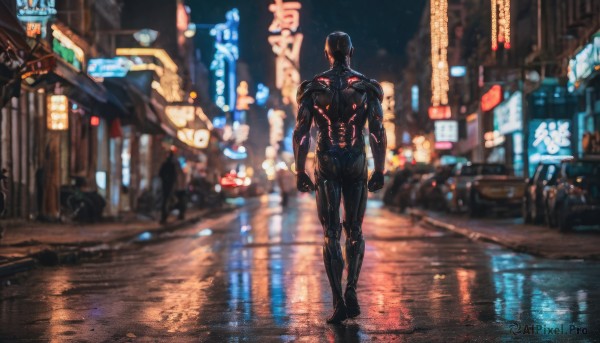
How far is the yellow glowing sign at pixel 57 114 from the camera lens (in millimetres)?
27344

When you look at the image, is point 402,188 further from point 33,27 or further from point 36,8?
point 36,8

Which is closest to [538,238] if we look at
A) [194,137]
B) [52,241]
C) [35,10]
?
[52,241]

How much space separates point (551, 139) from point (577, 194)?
20.7 m

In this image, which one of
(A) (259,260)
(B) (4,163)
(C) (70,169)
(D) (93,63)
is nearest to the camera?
(A) (259,260)

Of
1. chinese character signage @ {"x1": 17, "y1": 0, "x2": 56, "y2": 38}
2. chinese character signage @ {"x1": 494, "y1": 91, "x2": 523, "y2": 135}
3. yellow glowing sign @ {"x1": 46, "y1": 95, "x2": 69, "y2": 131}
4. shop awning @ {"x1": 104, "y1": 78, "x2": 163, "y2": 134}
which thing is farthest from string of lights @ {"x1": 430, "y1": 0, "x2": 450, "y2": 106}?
chinese character signage @ {"x1": 17, "y1": 0, "x2": 56, "y2": 38}

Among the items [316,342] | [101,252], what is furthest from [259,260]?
[316,342]

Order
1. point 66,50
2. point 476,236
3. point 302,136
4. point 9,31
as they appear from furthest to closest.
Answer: point 66,50, point 476,236, point 9,31, point 302,136

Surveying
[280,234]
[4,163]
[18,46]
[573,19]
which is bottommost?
[280,234]

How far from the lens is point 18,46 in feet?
49.8

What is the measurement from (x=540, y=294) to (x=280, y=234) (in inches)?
521

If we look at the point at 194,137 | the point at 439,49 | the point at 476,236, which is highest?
the point at 439,49

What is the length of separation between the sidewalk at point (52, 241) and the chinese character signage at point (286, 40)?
7551cm

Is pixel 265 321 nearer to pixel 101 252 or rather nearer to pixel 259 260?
pixel 259 260

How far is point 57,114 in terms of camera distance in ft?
89.9
